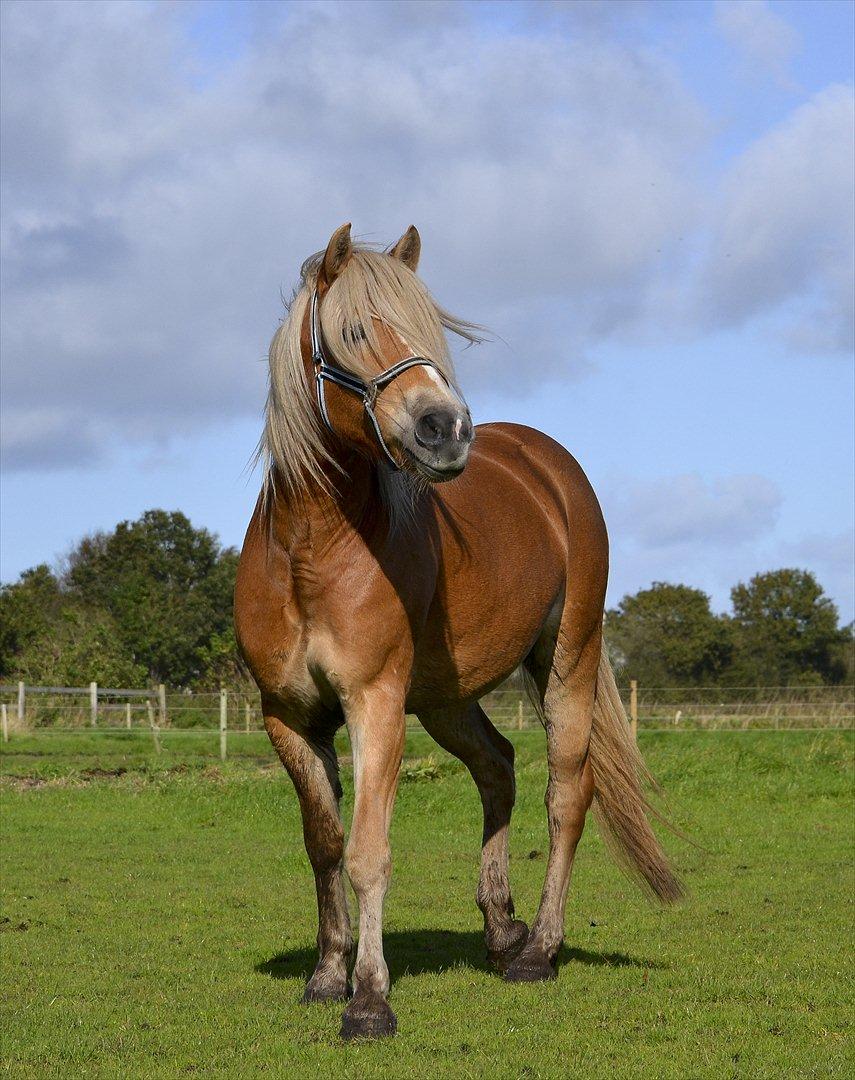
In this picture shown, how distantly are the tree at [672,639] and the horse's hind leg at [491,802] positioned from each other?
149ft

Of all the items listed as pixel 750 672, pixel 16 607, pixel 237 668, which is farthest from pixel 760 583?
pixel 16 607

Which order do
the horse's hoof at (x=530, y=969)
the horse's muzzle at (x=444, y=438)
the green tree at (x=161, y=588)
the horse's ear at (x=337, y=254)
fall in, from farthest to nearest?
1. the green tree at (x=161, y=588)
2. the horse's hoof at (x=530, y=969)
3. the horse's ear at (x=337, y=254)
4. the horse's muzzle at (x=444, y=438)

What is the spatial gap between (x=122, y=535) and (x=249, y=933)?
52316 millimetres

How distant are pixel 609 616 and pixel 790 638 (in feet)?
29.5

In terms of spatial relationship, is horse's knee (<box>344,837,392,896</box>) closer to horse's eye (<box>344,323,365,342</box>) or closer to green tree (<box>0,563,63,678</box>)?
horse's eye (<box>344,323,365,342</box>)

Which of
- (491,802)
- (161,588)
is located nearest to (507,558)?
(491,802)

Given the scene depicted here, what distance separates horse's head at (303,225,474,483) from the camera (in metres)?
3.92

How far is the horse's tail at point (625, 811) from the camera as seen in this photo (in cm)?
601

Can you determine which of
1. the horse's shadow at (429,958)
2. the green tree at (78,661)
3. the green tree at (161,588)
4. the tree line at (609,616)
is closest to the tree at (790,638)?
the tree line at (609,616)

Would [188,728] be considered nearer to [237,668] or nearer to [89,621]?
[237,668]

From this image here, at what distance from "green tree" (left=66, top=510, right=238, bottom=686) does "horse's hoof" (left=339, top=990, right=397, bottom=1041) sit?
143 ft

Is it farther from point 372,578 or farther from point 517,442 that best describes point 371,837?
point 517,442

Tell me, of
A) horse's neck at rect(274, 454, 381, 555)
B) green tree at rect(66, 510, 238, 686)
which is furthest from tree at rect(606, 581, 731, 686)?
horse's neck at rect(274, 454, 381, 555)

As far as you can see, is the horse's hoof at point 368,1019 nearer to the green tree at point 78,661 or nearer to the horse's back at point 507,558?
the horse's back at point 507,558
